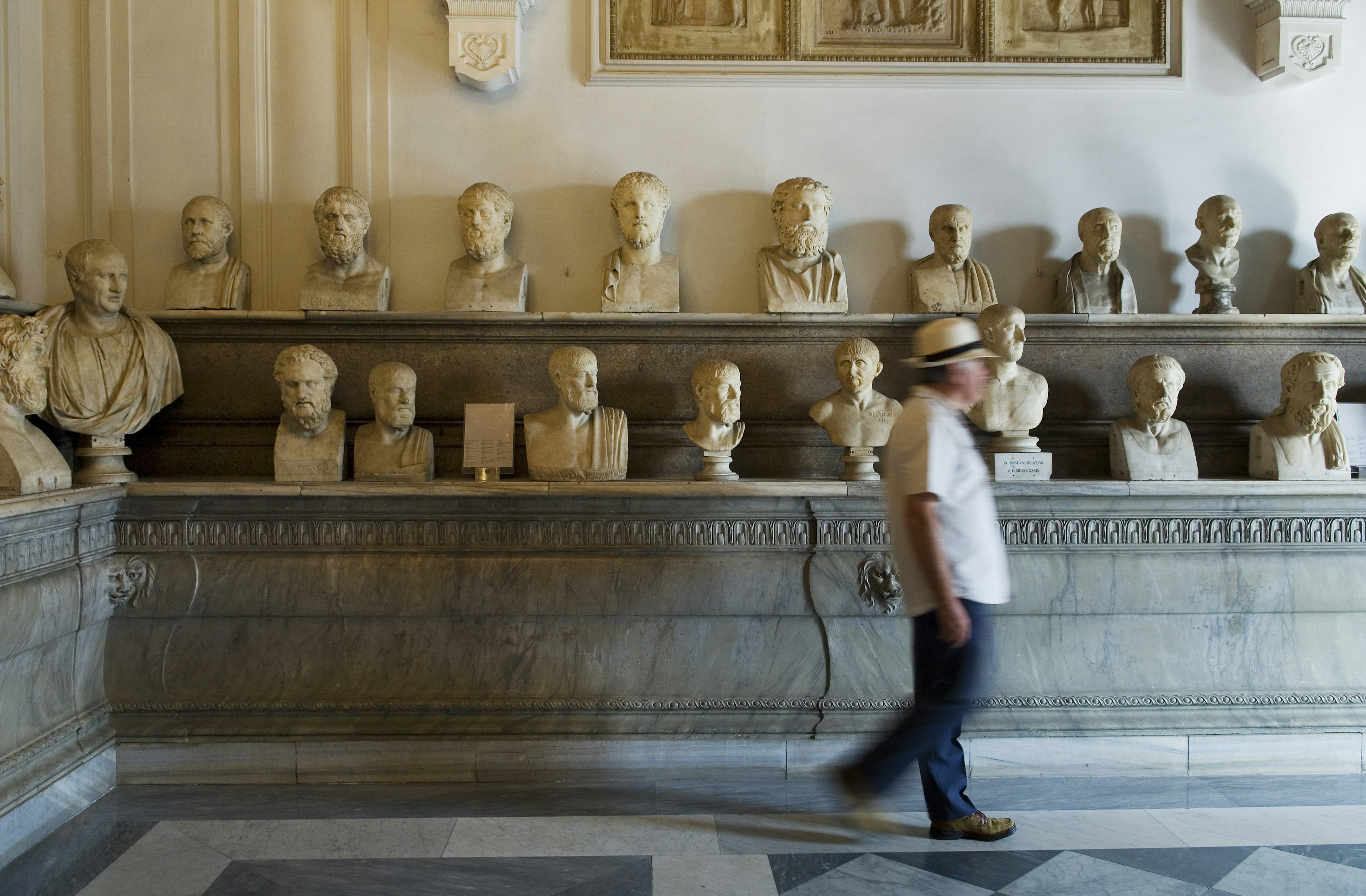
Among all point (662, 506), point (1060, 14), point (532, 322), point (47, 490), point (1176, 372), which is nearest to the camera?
point (47, 490)

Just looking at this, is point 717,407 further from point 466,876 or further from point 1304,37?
point 1304,37

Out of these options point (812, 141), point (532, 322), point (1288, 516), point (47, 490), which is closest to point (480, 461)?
point (532, 322)

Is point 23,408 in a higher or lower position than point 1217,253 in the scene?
lower

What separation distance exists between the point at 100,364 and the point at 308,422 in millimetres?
932

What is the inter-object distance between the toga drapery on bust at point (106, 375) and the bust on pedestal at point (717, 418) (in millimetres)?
2387

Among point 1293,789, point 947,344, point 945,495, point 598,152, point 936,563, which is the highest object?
point 598,152

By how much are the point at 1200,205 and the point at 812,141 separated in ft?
6.29

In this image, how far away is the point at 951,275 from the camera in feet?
15.3

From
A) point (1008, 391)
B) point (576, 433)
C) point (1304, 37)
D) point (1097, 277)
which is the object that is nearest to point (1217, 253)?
point (1097, 277)

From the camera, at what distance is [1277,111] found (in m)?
4.89

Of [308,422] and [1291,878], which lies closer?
[1291,878]

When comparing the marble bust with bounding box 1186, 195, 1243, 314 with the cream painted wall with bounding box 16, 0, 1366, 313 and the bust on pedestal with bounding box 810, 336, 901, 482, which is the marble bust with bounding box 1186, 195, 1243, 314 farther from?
the bust on pedestal with bounding box 810, 336, 901, 482

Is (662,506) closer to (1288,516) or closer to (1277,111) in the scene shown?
(1288,516)

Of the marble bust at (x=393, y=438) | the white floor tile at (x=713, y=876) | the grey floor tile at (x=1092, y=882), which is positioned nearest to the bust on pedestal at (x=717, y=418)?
the marble bust at (x=393, y=438)
